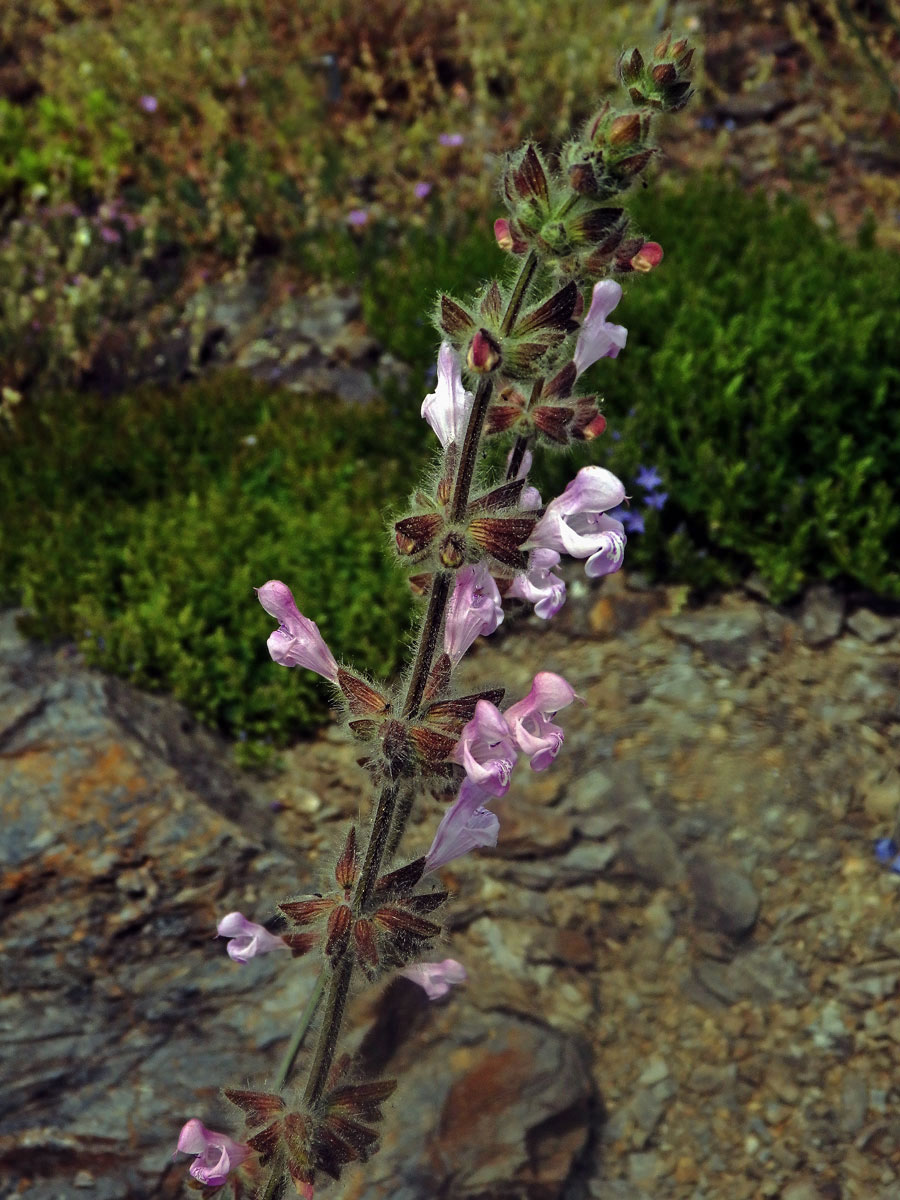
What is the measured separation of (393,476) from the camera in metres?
5.11

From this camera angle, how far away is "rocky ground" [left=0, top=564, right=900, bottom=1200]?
2.98 m

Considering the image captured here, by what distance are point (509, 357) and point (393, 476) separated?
3604 millimetres

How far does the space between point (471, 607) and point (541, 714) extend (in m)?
0.20

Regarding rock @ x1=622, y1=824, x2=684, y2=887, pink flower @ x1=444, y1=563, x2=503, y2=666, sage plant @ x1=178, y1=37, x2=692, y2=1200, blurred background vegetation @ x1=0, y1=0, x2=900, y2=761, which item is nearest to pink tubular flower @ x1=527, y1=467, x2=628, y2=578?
sage plant @ x1=178, y1=37, x2=692, y2=1200

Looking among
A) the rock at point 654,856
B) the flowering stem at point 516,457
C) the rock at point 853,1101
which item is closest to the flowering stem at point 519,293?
the flowering stem at point 516,457

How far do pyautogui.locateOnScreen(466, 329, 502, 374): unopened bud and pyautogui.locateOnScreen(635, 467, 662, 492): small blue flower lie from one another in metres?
2.92

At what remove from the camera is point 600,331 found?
1741 millimetres

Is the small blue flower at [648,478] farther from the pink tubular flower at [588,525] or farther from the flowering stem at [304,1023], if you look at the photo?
the flowering stem at [304,1023]

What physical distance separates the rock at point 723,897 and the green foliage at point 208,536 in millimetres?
1411

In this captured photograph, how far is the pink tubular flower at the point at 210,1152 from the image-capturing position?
196 centimetres

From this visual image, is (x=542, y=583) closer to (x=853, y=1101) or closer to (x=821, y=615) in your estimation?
(x=853, y=1101)

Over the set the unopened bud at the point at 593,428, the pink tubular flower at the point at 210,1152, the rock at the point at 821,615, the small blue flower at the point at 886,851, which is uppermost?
the unopened bud at the point at 593,428

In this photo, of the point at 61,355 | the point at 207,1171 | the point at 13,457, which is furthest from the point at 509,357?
the point at 61,355

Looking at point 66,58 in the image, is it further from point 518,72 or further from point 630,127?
point 630,127
